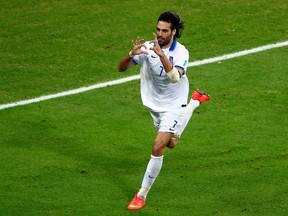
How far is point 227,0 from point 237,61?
293 centimetres

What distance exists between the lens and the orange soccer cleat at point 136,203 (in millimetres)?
13844

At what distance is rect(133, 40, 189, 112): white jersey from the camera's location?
553 inches

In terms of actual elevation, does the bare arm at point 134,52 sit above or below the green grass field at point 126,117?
above

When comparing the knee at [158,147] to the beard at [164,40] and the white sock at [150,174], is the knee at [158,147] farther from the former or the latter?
the beard at [164,40]

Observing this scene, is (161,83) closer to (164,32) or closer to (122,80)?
(164,32)

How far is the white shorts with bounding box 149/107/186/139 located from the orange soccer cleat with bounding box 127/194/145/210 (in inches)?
37.1

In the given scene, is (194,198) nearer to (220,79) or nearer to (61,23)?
(220,79)

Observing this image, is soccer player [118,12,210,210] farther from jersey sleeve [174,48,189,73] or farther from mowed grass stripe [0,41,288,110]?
mowed grass stripe [0,41,288,110]

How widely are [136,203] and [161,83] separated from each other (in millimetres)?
1638

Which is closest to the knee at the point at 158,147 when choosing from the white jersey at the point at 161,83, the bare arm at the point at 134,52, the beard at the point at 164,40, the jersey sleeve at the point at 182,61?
the white jersey at the point at 161,83

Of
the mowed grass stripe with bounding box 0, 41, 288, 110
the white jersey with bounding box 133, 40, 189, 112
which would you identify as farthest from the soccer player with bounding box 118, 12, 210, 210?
the mowed grass stripe with bounding box 0, 41, 288, 110

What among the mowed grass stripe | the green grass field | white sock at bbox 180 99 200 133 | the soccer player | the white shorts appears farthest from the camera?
the mowed grass stripe

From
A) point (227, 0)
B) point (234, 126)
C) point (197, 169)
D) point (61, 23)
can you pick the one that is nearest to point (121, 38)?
point (61, 23)

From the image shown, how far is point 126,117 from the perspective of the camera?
678 inches
